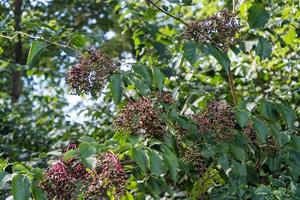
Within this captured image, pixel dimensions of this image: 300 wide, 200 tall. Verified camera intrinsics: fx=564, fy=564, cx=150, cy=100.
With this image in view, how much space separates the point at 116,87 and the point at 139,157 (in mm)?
325

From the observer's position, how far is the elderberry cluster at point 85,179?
5.18 ft

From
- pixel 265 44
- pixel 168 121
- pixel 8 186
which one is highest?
pixel 265 44

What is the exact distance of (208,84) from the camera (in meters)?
3.70

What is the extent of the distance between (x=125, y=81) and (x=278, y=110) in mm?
618

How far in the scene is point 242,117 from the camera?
2.04 m

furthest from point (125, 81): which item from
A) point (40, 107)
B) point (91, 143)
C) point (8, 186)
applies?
point (40, 107)

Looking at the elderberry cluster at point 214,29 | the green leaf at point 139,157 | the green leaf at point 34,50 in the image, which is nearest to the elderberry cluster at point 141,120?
the green leaf at point 139,157

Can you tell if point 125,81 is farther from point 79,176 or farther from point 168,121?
point 79,176

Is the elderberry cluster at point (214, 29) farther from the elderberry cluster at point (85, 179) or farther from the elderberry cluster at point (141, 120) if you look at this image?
the elderberry cluster at point (85, 179)

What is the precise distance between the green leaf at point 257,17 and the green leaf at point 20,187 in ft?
3.56

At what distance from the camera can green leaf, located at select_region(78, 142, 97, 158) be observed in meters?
1.71

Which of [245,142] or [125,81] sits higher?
[125,81]

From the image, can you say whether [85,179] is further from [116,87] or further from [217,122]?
[217,122]

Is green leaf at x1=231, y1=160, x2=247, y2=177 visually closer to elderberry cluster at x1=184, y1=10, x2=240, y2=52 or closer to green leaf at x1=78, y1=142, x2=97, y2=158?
elderberry cluster at x1=184, y1=10, x2=240, y2=52
